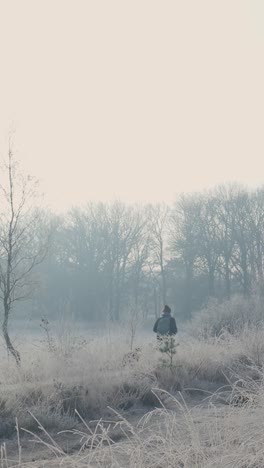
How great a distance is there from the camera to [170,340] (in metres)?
11.2

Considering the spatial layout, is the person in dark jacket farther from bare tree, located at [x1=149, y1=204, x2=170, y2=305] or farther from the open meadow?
bare tree, located at [x1=149, y1=204, x2=170, y2=305]

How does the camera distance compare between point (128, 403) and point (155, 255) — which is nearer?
point (128, 403)

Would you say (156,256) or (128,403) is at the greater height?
(156,256)

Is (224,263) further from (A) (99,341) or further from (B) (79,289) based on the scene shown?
(A) (99,341)

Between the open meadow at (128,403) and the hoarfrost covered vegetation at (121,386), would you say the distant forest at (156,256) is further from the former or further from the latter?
the open meadow at (128,403)

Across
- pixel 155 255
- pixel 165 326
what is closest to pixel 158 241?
pixel 155 255

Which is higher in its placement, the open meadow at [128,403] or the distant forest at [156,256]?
the distant forest at [156,256]

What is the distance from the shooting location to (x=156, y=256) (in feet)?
176

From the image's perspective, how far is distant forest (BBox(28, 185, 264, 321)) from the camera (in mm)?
49438

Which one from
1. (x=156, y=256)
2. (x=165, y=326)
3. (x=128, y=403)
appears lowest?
(x=128, y=403)

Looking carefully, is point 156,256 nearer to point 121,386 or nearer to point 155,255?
point 155,255

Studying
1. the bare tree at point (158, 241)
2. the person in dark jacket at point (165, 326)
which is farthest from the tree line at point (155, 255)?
the person in dark jacket at point (165, 326)

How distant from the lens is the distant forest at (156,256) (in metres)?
49.4

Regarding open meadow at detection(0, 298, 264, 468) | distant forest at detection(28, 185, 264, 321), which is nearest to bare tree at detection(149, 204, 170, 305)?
distant forest at detection(28, 185, 264, 321)
